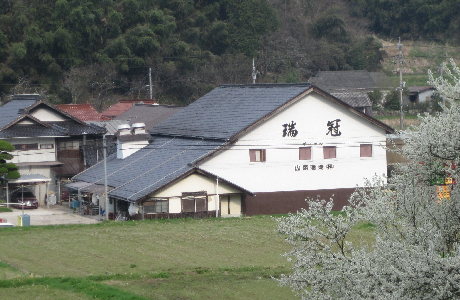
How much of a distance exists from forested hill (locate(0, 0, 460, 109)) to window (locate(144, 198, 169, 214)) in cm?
2791

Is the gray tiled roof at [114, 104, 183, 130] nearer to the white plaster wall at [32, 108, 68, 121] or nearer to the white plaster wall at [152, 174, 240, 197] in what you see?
the white plaster wall at [32, 108, 68, 121]

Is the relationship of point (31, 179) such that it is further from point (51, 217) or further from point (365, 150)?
point (365, 150)

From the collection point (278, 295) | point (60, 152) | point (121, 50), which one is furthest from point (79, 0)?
point (278, 295)

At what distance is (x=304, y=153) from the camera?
26.9 m

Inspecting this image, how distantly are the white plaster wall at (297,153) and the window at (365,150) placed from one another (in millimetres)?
183

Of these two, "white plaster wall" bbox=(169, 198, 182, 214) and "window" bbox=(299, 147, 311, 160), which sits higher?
"window" bbox=(299, 147, 311, 160)

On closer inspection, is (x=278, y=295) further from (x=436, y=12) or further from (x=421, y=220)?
(x=436, y=12)

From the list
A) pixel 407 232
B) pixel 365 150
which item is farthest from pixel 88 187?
pixel 407 232

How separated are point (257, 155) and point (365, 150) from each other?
525cm

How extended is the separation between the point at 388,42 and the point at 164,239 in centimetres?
5310

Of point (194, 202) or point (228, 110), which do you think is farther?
point (228, 110)

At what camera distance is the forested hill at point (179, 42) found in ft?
164

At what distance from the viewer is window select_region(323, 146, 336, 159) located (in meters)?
27.3

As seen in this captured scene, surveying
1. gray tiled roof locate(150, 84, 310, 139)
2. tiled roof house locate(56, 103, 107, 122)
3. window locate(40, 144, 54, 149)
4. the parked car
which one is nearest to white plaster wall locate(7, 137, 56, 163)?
window locate(40, 144, 54, 149)
